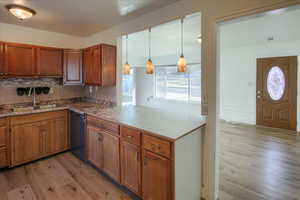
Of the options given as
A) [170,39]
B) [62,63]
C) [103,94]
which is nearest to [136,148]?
[103,94]

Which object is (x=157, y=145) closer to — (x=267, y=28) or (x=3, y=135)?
(x=3, y=135)

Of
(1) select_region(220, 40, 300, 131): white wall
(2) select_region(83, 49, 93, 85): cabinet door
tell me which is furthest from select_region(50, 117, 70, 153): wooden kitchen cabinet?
(1) select_region(220, 40, 300, 131): white wall

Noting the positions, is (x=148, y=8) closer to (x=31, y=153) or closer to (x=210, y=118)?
(x=210, y=118)

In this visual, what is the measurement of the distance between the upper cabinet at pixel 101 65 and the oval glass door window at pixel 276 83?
4830 mm

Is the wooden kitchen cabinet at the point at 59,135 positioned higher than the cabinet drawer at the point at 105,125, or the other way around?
the cabinet drawer at the point at 105,125

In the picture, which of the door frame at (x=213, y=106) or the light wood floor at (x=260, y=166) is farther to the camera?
the light wood floor at (x=260, y=166)

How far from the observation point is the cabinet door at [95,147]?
2.57 metres

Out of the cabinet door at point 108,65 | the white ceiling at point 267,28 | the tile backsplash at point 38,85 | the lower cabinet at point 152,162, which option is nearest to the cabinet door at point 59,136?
the tile backsplash at point 38,85

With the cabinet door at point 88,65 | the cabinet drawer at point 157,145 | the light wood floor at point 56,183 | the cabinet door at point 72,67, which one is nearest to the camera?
the cabinet drawer at point 157,145

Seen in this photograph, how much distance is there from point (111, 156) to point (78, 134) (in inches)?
41.0

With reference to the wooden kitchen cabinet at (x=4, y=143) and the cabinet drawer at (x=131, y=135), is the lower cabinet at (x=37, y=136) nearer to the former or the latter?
the wooden kitchen cabinet at (x=4, y=143)

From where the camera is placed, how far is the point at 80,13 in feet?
8.63

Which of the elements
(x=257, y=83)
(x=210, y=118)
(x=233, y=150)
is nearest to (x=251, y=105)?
(x=257, y=83)

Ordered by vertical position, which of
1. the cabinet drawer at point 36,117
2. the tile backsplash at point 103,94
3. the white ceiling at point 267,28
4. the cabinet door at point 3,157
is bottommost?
the cabinet door at point 3,157
